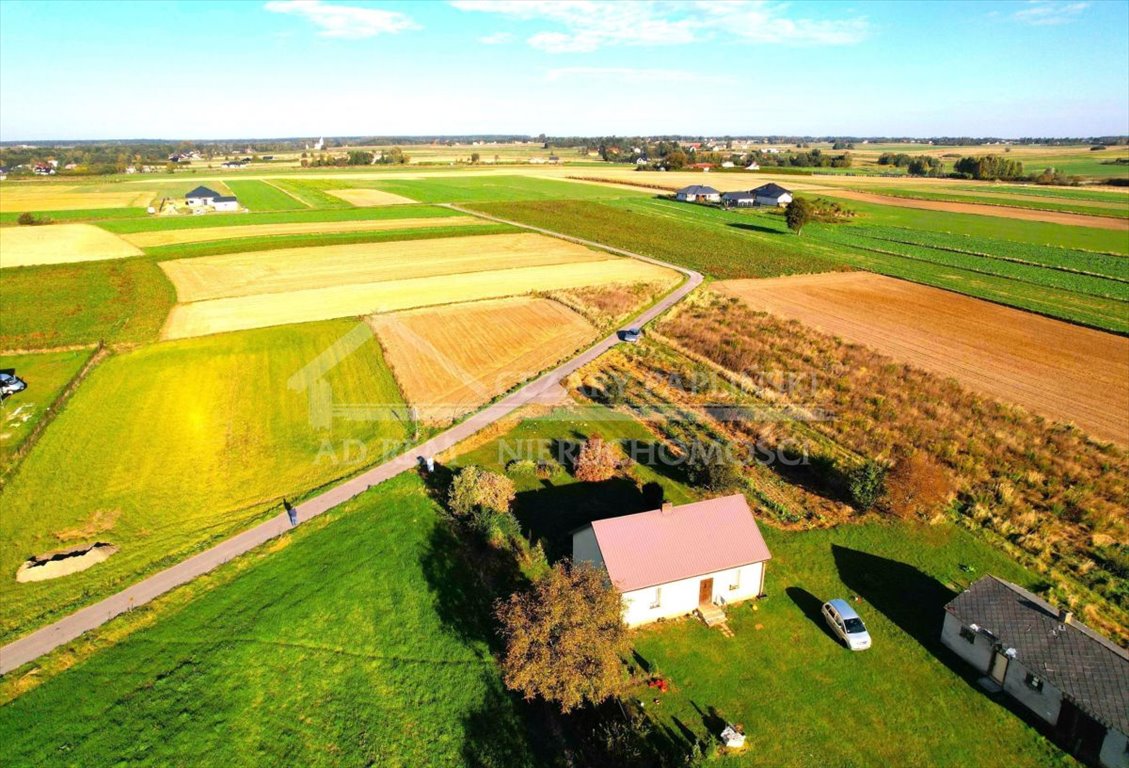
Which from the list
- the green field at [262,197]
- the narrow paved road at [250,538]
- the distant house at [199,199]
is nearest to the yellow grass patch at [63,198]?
the distant house at [199,199]

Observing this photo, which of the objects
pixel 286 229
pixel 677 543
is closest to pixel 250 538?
pixel 677 543

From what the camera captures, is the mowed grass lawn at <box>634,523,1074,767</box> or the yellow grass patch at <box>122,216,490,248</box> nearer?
the mowed grass lawn at <box>634,523,1074,767</box>

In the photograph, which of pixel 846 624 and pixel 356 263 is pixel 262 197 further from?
pixel 846 624

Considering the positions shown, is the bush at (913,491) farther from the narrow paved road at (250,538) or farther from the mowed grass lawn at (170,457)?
the mowed grass lawn at (170,457)

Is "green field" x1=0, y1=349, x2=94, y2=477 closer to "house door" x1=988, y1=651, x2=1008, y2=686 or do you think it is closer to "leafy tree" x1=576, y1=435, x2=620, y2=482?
"leafy tree" x1=576, y1=435, x2=620, y2=482

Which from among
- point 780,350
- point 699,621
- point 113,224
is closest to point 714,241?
point 780,350

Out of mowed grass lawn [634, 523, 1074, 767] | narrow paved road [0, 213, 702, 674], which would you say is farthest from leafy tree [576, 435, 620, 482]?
mowed grass lawn [634, 523, 1074, 767]
